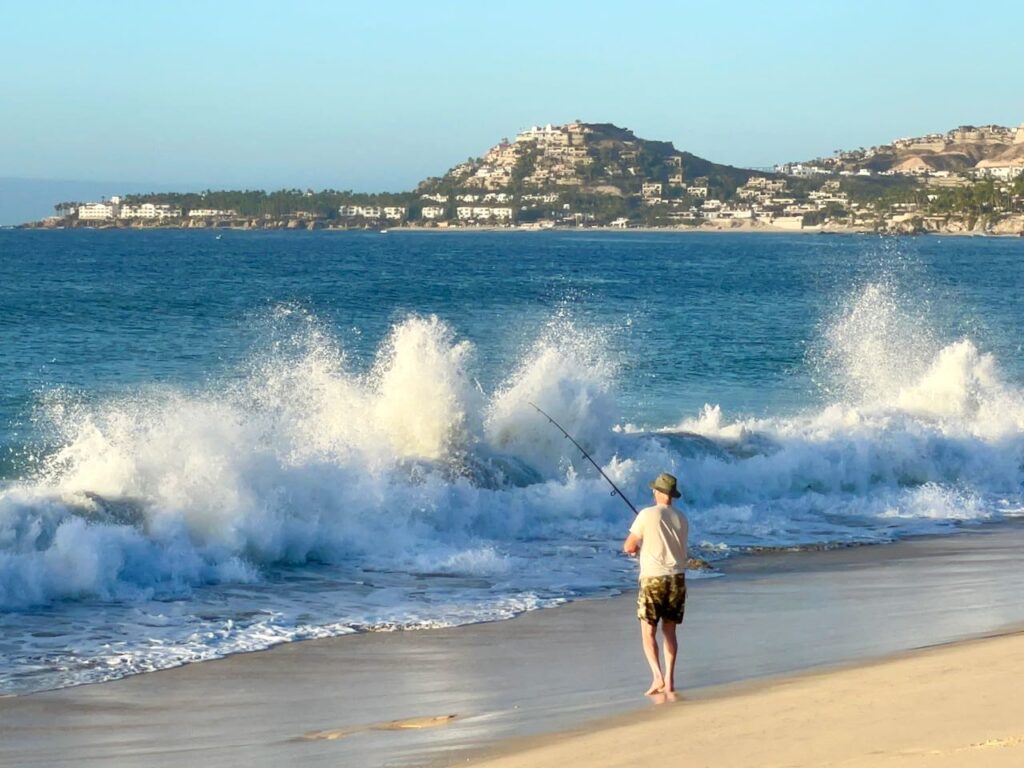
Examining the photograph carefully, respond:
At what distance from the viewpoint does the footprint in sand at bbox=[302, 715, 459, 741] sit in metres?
8.31

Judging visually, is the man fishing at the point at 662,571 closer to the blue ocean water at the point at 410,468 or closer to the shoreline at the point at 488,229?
the blue ocean water at the point at 410,468

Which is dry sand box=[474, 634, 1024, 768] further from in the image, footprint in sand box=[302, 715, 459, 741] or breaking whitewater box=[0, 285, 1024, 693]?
breaking whitewater box=[0, 285, 1024, 693]

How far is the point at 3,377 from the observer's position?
27797mm

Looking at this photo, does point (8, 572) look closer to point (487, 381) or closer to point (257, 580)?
point (257, 580)

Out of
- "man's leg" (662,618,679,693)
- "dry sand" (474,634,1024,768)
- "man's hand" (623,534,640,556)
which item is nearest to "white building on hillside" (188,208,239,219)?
"man's hand" (623,534,640,556)

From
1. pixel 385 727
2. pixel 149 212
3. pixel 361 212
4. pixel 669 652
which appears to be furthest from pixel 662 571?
pixel 149 212

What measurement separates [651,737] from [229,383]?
21.3 metres

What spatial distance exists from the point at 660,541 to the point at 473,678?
5.33 feet

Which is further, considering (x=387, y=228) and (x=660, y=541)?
(x=387, y=228)

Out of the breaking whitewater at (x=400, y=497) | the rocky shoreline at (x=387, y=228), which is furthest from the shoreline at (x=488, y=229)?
the breaking whitewater at (x=400, y=497)

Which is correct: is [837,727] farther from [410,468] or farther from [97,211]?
[97,211]

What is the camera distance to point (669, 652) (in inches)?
353

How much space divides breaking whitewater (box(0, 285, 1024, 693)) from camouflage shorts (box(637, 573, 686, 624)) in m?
2.76

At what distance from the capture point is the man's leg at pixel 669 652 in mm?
8930
